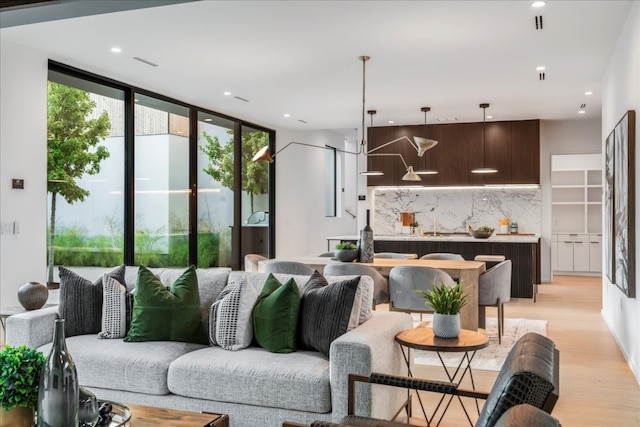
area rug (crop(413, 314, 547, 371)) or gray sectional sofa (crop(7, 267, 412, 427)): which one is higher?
gray sectional sofa (crop(7, 267, 412, 427))

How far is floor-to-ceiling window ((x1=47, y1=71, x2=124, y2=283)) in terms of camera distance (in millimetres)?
5641

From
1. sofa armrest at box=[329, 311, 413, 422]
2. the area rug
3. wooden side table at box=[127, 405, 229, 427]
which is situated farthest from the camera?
the area rug

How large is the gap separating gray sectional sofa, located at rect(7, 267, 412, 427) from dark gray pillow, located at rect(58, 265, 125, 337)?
96mm

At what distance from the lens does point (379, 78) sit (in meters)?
6.48

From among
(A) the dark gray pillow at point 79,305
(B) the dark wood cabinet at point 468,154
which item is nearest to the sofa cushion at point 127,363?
(A) the dark gray pillow at point 79,305

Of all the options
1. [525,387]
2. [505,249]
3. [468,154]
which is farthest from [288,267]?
[468,154]

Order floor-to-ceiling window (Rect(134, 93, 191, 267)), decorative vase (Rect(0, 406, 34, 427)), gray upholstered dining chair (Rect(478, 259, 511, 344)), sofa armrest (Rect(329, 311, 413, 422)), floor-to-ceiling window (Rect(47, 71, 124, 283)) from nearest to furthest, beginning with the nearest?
1. decorative vase (Rect(0, 406, 34, 427))
2. sofa armrest (Rect(329, 311, 413, 422))
3. gray upholstered dining chair (Rect(478, 259, 511, 344))
4. floor-to-ceiling window (Rect(47, 71, 124, 283))
5. floor-to-ceiling window (Rect(134, 93, 191, 267))

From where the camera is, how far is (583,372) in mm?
4496

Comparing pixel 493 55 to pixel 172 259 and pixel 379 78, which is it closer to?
pixel 379 78

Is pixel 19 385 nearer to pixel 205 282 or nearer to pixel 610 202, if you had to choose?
pixel 205 282

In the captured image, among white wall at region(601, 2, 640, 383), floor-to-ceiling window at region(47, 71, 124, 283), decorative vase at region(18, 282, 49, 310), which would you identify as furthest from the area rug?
floor-to-ceiling window at region(47, 71, 124, 283)

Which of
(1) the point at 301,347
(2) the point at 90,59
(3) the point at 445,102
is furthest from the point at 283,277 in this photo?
(3) the point at 445,102

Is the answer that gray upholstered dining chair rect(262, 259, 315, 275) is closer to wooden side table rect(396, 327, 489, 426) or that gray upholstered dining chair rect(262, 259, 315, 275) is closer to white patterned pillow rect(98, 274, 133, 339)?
white patterned pillow rect(98, 274, 133, 339)

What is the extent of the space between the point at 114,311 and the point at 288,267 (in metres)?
1.98
